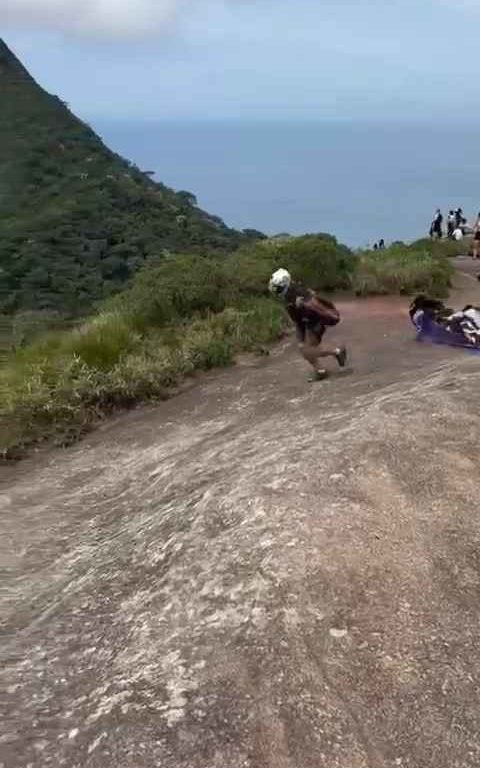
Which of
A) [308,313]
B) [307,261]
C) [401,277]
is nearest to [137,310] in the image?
[308,313]

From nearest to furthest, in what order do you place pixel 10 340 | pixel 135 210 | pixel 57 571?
pixel 57 571, pixel 10 340, pixel 135 210

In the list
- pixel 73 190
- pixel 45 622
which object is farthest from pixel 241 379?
pixel 73 190

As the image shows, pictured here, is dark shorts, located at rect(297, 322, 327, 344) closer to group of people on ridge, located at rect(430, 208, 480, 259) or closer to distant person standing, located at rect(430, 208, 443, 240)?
group of people on ridge, located at rect(430, 208, 480, 259)

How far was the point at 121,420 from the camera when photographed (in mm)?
10797

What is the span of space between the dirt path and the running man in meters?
2.24

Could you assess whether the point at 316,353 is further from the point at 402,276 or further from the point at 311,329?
the point at 402,276

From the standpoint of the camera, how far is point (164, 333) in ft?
43.7

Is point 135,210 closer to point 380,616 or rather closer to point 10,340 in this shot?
point 10,340

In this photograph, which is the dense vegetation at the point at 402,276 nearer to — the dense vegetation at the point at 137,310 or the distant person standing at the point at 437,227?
the dense vegetation at the point at 137,310

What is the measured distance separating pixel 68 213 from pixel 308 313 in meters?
37.8

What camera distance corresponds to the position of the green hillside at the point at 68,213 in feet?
118

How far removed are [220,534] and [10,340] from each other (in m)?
12.2

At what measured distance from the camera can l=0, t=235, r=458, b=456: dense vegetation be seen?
10695mm

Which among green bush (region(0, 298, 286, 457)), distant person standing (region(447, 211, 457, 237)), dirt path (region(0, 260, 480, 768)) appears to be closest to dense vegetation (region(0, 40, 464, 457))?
green bush (region(0, 298, 286, 457))
